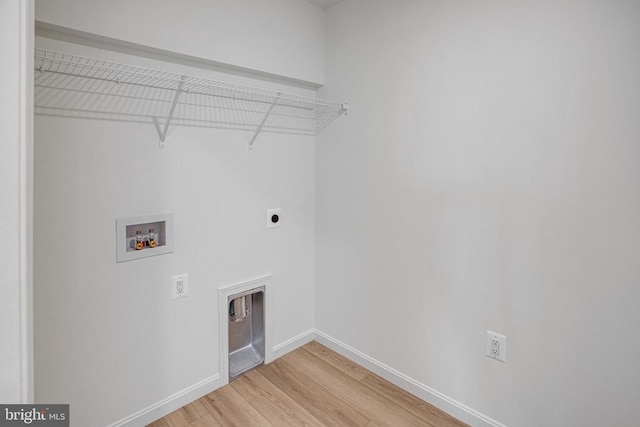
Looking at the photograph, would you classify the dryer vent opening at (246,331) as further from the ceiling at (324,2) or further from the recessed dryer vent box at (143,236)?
the ceiling at (324,2)

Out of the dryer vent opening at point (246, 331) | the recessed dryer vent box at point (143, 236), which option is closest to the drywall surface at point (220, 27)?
the recessed dryer vent box at point (143, 236)

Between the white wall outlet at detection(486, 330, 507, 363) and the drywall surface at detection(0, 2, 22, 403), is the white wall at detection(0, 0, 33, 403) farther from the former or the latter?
the white wall outlet at detection(486, 330, 507, 363)

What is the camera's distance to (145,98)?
1699 millimetres

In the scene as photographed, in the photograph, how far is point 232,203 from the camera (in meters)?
2.09

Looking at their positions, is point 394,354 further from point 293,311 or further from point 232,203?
point 232,203

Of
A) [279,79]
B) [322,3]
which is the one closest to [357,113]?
[279,79]

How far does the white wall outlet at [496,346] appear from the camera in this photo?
1.67m

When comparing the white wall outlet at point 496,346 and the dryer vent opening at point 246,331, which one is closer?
the white wall outlet at point 496,346

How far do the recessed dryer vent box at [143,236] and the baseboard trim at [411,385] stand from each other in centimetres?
135

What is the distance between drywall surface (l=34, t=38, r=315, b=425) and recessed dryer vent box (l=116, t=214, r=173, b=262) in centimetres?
3

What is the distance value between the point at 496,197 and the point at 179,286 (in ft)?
5.48

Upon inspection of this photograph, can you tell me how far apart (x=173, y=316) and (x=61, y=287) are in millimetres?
549

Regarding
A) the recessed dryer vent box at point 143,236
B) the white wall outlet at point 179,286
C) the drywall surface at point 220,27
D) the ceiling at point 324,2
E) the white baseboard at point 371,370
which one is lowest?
the white baseboard at point 371,370

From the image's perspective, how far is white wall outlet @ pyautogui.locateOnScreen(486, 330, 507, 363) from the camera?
167cm
